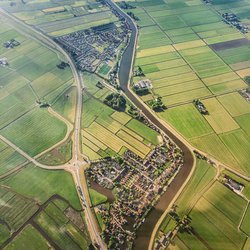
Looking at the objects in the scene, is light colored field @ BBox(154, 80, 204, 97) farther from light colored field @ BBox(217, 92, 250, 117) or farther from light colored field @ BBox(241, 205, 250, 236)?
light colored field @ BBox(241, 205, 250, 236)

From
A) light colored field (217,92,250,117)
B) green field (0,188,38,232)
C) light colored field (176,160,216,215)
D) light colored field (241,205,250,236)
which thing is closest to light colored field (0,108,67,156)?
green field (0,188,38,232)

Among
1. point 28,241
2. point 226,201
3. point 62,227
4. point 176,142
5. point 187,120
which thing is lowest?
point 28,241

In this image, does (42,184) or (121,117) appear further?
(121,117)

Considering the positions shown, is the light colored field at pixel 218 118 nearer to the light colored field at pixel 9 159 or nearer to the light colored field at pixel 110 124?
the light colored field at pixel 110 124

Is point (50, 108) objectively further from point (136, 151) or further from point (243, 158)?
point (243, 158)

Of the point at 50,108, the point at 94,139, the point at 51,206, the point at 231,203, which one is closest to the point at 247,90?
the point at 231,203

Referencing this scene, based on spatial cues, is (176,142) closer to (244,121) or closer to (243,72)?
(244,121)

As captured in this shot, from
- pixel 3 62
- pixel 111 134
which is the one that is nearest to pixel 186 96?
pixel 111 134
